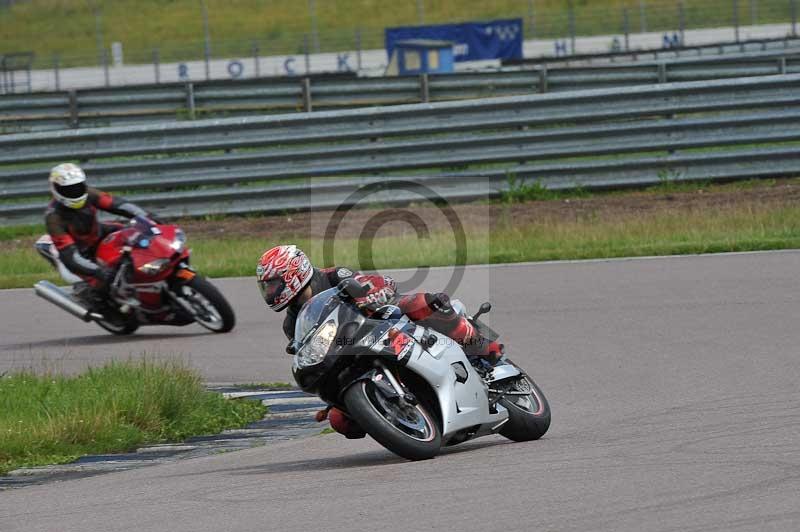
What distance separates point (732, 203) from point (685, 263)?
3.88 m

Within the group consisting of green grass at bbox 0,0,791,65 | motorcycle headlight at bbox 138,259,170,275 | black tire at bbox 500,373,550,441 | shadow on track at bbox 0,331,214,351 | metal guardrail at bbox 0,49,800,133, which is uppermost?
green grass at bbox 0,0,791,65

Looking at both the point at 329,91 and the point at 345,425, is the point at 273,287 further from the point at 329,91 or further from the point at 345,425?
the point at 329,91

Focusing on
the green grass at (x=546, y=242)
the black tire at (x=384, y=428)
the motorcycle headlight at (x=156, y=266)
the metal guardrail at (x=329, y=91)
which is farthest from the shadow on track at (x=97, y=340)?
the metal guardrail at (x=329, y=91)

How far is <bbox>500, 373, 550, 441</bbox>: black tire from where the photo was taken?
733 cm

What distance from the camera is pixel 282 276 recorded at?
6.96m

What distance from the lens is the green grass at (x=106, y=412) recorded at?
26.4 feet

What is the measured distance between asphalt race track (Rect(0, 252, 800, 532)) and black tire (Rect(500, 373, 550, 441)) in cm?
10

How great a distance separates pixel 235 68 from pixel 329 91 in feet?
69.2

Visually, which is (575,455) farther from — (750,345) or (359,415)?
(750,345)

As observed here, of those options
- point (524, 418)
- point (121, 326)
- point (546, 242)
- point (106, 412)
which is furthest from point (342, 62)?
point (524, 418)

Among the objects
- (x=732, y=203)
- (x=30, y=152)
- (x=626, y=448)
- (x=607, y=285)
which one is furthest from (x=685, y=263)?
(x=30, y=152)

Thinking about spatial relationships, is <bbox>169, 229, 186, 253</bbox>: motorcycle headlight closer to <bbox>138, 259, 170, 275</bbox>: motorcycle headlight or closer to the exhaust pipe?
<bbox>138, 259, 170, 275</bbox>: motorcycle headlight

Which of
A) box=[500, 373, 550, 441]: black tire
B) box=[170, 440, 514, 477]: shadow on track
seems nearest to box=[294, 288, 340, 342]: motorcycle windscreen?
box=[170, 440, 514, 477]: shadow on track

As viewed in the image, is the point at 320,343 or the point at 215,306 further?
the point at 215,306
